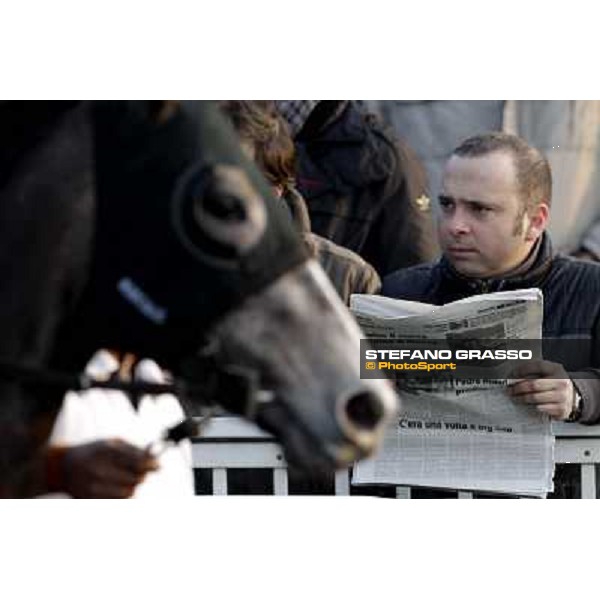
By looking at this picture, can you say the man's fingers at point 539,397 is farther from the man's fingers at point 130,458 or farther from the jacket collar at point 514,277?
the man's fingers at point 130,458

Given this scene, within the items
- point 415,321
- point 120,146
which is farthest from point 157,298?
point 415,321

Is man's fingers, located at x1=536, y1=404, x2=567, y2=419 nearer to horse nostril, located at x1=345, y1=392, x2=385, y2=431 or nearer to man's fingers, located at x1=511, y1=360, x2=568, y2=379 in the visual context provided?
man's fingers, located at x1=511, y1=360, x2=568, y2=379

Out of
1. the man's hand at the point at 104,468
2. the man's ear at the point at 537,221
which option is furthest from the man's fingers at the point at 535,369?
the man's hand at the point at 104,468

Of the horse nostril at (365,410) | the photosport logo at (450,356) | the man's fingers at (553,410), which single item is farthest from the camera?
the man's fingers at (553,410)

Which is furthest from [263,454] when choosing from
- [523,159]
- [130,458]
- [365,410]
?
[365,410]

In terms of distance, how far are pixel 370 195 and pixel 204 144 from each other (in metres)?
1.56

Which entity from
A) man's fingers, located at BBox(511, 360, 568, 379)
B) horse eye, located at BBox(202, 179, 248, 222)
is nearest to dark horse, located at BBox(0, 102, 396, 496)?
horse eye, located at BBox(202, 179, 248, 222)

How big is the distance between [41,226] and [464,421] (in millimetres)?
1616

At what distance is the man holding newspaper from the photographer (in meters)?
3.19

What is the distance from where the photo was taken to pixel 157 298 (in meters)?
1.81

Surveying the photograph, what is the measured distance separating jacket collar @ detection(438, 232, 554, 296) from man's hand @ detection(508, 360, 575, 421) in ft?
0.56

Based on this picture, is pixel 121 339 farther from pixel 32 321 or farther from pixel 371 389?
pixel 371 389

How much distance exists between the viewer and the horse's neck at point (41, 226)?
1.80 metres

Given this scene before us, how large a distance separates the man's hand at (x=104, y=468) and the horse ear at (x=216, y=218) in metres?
0.45
